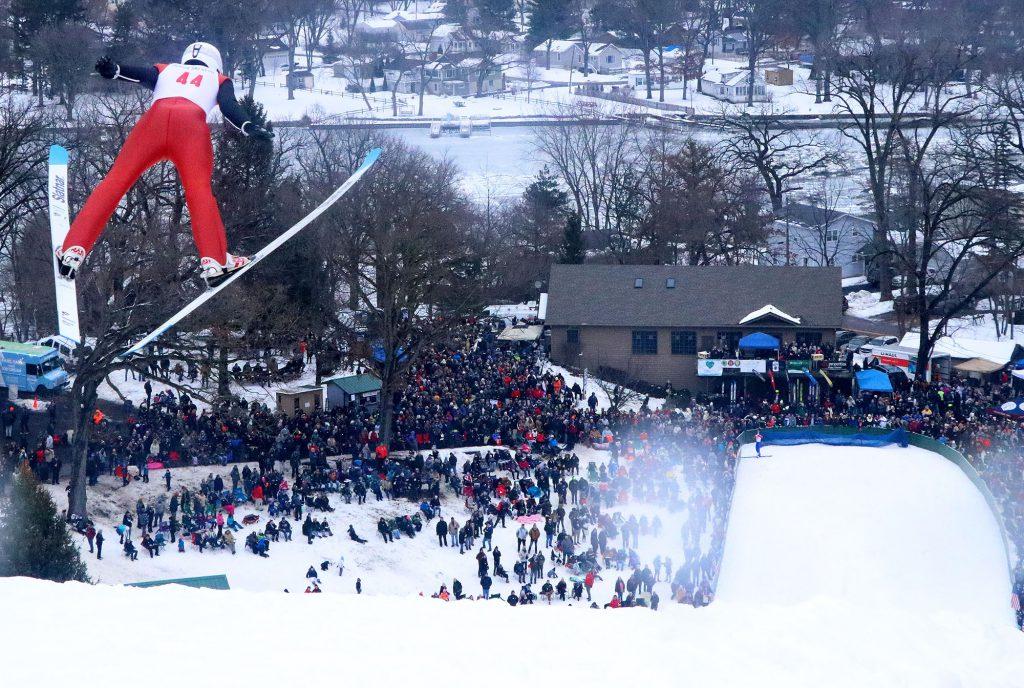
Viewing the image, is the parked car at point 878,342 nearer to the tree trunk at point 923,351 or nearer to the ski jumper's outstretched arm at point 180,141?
the tree trunk at point 923,351

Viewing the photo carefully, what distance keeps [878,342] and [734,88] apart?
5965 cm

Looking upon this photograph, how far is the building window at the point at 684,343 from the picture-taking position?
144 ft

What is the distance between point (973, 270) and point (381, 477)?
35.8m


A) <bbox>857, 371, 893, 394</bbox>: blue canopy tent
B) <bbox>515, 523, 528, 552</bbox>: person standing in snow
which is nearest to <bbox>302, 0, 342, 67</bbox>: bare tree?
<bbox>857, 371, 893, 394</bbox>: blue canopy tent

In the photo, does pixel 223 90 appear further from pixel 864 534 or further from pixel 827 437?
pixel 827 437

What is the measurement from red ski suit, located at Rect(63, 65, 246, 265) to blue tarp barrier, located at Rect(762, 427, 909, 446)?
70.4 ft

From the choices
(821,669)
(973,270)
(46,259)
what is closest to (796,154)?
(973,270)

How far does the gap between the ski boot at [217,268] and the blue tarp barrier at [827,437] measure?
68.0 feet

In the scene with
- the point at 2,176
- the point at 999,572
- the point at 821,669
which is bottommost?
the point at 999,572

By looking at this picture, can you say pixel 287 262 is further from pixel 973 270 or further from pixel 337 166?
pixel 973 270

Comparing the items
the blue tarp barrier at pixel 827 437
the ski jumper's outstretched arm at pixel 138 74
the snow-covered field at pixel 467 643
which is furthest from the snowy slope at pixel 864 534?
the ski jumper's outstretched arm at pixel 138 74

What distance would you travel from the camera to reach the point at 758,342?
4072 centimetres

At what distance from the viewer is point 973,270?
5738 centimetres

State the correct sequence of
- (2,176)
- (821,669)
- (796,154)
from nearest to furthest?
1. (821,669)
2. (2,176)
3. (796,154)
